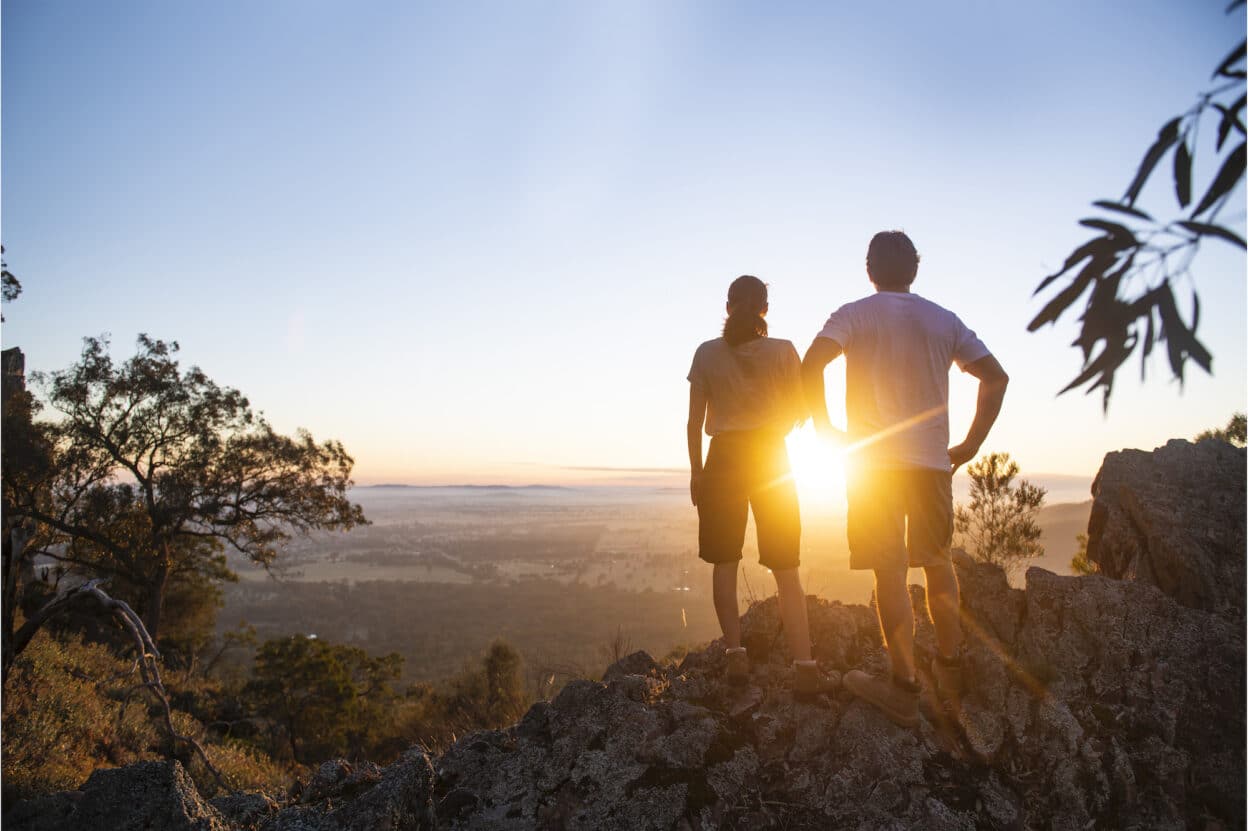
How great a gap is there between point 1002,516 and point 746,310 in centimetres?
661

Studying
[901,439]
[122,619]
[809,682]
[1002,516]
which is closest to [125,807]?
[809,682]

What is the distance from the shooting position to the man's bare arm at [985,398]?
3537mm

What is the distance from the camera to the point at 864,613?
4824mm

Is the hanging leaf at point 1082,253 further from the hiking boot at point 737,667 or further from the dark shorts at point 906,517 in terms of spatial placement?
the hiking boot at point 737,667

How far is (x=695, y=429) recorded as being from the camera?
408cm

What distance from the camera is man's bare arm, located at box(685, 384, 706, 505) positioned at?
4.05 meters

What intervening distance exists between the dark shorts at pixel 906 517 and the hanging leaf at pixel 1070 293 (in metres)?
2.02

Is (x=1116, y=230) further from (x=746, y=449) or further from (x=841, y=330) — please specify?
(x=746, y=449)

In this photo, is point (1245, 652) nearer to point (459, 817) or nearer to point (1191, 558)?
point (1191, 558)

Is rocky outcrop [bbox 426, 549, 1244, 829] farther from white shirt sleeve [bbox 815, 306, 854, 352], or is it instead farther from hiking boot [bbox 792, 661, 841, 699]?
white shirt sleeve [bbox 815, 306, 854, 352]

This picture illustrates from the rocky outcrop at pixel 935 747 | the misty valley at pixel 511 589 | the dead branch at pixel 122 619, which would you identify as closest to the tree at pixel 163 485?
the misty valley at pixel 511 589

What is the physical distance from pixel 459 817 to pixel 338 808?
23.8 inches

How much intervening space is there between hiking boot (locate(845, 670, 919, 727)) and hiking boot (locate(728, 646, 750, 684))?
2.26ft

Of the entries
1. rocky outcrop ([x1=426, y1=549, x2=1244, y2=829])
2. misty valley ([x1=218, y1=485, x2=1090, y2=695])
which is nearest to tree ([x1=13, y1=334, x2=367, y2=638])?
misty valley ([x1=218, y1=485, x2=1090, y2=695])
